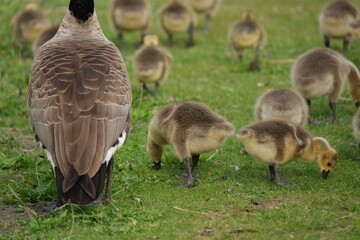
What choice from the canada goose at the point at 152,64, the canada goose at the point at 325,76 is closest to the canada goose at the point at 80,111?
the canada goose at the point at 325,76

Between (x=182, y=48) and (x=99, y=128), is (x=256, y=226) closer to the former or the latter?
(x=99, y=128)

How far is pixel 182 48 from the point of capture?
14438 millimetres

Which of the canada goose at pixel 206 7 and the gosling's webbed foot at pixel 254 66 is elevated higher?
the canada goose at pixel 206 7

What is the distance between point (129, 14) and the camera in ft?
44.9

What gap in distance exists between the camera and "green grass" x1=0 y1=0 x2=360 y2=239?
580cm

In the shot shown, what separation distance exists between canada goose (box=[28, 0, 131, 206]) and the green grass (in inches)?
16.1

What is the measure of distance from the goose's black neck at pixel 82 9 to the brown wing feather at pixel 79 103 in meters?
0.84

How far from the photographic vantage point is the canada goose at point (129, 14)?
13.7m

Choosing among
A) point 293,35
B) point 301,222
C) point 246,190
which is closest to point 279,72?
point 293,35

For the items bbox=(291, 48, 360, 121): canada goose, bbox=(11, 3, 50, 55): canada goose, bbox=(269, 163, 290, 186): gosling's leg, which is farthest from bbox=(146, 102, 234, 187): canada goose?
bbox=(11, 3, 50, 55): canada goose

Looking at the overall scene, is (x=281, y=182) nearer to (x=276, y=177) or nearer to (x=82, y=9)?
(x=276, y=177)

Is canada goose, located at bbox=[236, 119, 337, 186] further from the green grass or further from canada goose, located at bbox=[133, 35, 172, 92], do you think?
canada goose, located at bbox=[133, 35, 172, 92]

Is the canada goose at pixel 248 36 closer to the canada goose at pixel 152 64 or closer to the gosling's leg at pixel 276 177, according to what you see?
the canada goose at pixel 152 64

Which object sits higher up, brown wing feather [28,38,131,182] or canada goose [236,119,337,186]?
brown wing feather [28,38,131,182]
